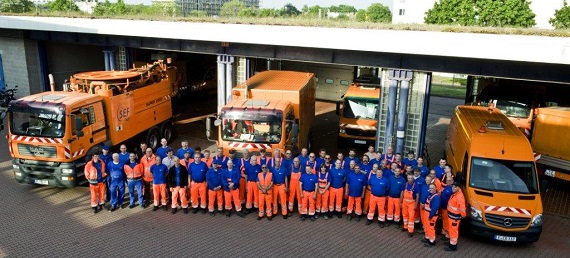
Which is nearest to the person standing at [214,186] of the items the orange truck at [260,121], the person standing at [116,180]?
the orange truck at [260,121]

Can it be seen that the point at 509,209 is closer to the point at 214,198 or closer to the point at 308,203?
the point at 308,203

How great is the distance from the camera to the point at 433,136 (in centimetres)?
2009

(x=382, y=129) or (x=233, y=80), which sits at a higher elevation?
(x=233, y=80)

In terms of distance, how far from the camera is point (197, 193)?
11156mm

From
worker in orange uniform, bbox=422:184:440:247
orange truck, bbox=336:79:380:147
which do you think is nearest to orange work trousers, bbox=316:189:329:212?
worker in orange uniform, bbox=422:184:440:247

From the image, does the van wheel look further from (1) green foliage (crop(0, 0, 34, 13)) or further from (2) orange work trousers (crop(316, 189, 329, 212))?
(1) green foliage (crop(0, 0, 34, 13))

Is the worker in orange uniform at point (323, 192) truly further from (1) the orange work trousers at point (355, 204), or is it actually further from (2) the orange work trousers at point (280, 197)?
(2) the orange work trousers at point (280, 197)

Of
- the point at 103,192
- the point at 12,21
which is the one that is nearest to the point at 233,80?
the point at 103,192

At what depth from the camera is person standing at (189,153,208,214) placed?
10.8 meters

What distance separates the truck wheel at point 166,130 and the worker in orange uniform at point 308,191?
782cm

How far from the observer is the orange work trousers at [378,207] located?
34.5 ft

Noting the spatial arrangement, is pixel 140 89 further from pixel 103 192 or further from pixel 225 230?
pixel 225 230

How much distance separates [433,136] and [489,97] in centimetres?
360

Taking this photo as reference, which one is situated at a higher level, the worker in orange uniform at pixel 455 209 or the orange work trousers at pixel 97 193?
the worker in orange uniform at pixel 455 209
